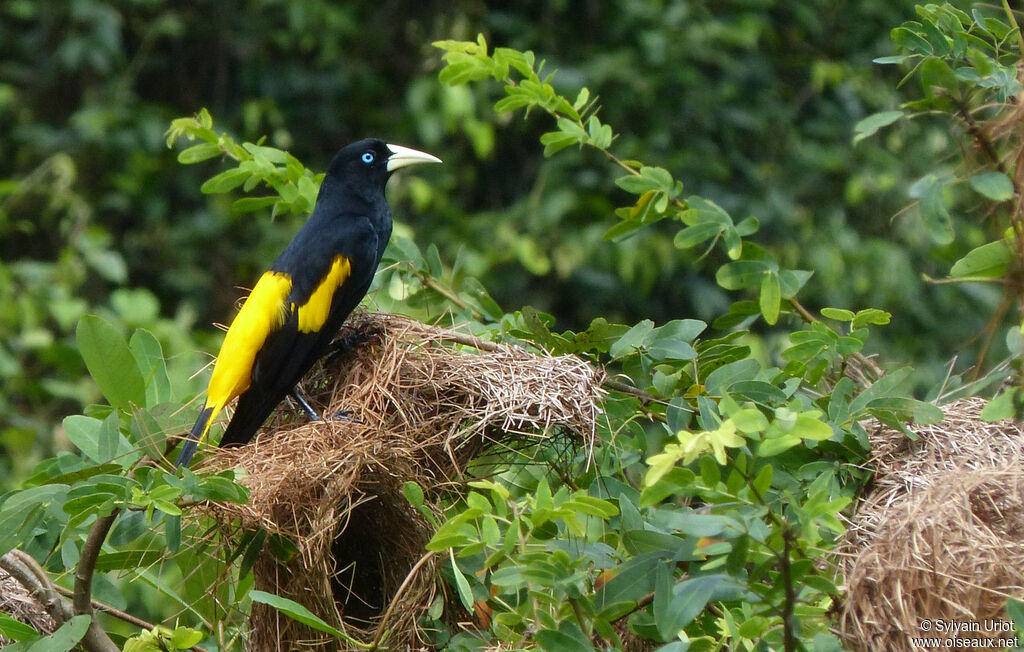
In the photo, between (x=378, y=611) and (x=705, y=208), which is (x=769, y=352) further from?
(x=378, y=611)

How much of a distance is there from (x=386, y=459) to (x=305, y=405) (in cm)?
32

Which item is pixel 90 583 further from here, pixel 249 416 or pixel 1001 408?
pixel 1001 408

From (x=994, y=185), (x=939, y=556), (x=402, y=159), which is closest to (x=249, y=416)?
(x=402, y=159)

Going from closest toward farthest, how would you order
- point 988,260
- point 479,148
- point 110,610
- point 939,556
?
point 939,556, point 988,260, point 110,610, point 479,148

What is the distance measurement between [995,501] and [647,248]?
12.9ft

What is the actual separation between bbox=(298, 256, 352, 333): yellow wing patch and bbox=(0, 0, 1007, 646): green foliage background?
2577 mm

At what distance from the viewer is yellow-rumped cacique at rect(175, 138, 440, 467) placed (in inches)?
95.5

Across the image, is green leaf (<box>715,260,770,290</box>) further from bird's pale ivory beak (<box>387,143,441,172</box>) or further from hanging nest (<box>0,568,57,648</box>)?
→ hanging nest (<box>0,568,57,648</box>)

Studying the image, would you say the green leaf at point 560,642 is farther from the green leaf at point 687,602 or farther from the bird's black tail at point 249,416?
the bird's black tail at point 249,416

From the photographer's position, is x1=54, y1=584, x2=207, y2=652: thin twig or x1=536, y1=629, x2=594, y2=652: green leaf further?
x1=54, y1=584, x2=207, y2=652: thin twig

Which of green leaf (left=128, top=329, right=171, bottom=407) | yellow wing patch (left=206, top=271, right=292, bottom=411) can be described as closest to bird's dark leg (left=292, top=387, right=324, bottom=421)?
yellow wing patch (left=206, top=271, right=292, bottom=411)

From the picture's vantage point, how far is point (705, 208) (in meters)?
2.44

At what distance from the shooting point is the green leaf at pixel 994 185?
180 cm

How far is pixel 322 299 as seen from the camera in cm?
269
